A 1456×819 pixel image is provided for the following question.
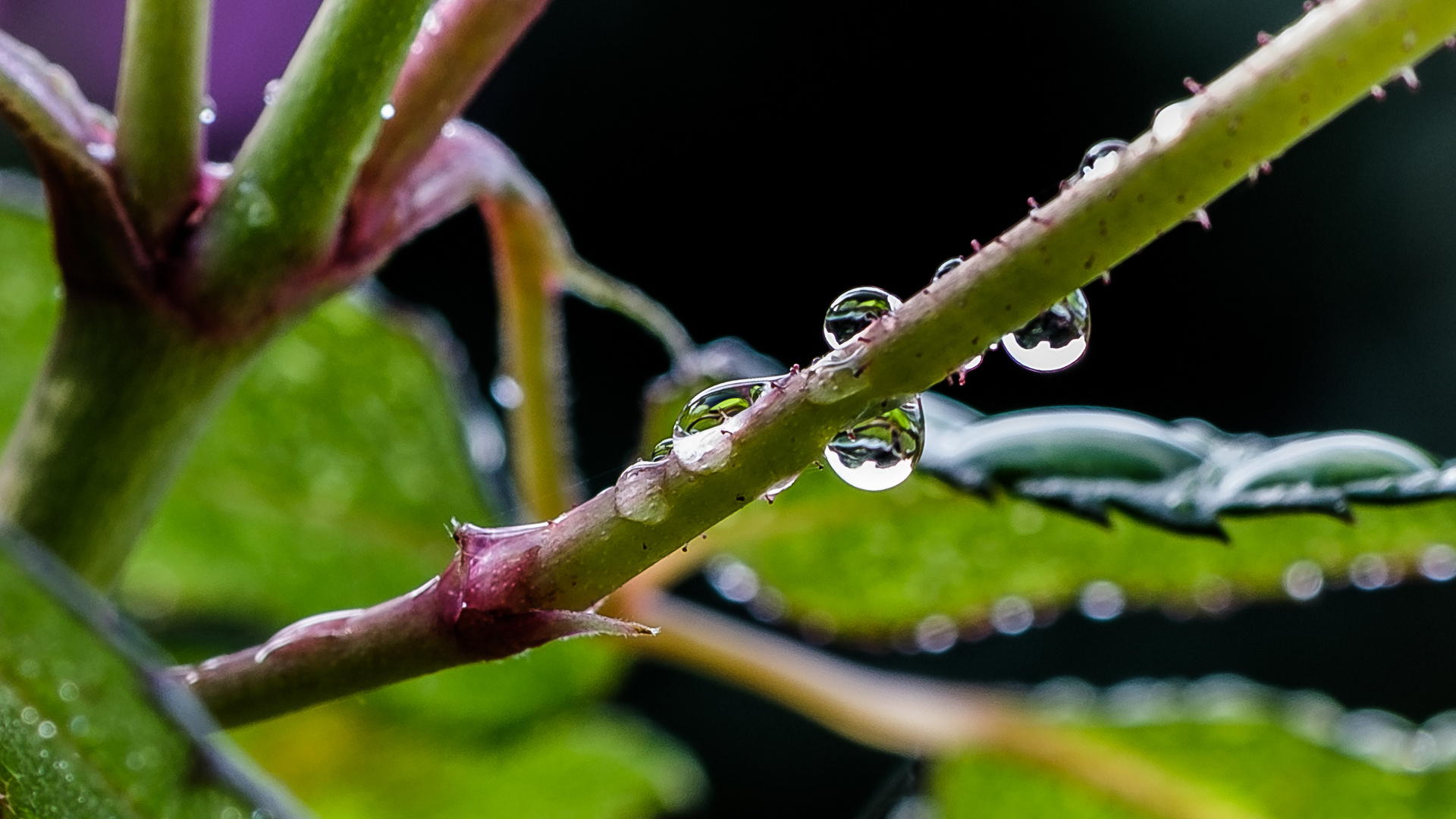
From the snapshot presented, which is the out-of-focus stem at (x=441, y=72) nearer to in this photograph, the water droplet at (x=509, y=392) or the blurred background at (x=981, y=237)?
the water droplet at (x=509, y=392)

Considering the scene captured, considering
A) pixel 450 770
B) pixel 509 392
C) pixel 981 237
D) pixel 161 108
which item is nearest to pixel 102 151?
pixel 161 108

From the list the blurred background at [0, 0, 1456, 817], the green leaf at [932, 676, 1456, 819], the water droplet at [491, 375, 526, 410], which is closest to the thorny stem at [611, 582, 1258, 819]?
the green leaf at [932, 676, 1456, 819]

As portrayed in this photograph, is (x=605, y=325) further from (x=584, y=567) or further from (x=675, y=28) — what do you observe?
(x=584, y=567)

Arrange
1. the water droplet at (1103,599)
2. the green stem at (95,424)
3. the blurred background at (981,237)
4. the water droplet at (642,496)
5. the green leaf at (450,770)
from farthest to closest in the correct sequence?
the blurred background at (981,237)
the green leaf at (450,770)
the water droplet at (1103,599)
the green stem at (95,424)
the water droplet at (642,496)

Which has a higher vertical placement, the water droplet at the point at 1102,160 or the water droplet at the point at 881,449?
the water droplet at the point at 1102,160

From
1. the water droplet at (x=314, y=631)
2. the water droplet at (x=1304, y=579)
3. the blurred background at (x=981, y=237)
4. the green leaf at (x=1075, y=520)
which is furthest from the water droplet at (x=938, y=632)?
the blurred background at (x=981, y=237)

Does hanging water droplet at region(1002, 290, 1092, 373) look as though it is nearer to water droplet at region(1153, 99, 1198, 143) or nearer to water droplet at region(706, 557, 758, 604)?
water droplet at region(1153, 99, 1198, 143)

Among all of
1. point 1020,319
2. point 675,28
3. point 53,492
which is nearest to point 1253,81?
point 1020,319
